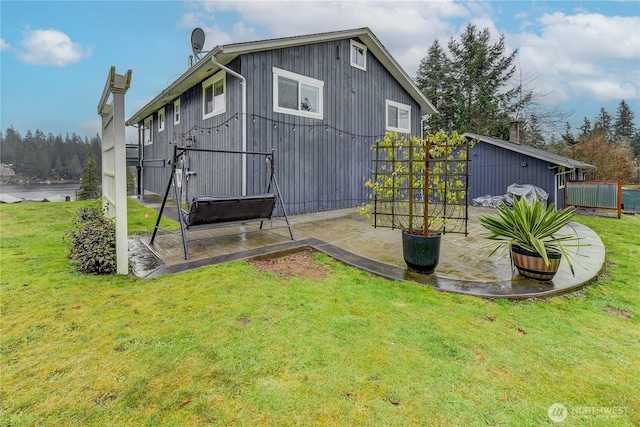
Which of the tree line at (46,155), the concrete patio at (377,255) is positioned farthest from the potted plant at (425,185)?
the tree line at (46,155)

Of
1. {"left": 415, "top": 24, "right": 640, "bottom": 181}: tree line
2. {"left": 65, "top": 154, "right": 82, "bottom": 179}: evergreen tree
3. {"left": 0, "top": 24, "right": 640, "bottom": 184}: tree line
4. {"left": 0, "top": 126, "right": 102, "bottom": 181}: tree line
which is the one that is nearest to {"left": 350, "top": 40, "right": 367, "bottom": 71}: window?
{"left": 0, "top": 24, "right": 640, "bottom": 184}: tree line

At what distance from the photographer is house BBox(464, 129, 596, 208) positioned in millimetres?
12422

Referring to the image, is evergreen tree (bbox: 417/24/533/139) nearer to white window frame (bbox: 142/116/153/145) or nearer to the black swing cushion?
white window frame (bbox: 142/116/153/145)

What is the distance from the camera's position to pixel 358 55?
10.1 m

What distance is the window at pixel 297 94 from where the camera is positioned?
7918 mm

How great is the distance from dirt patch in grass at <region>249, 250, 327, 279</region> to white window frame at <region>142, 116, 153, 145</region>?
45.2 feet

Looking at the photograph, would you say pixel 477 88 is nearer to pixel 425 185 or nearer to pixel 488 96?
pixel 488 96

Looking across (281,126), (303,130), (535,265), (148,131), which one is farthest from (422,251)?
(148,131)

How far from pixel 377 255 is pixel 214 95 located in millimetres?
6586

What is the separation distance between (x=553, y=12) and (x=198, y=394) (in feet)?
70.7

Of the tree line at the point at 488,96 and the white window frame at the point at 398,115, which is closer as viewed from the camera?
the white window frame at the point at 398,115

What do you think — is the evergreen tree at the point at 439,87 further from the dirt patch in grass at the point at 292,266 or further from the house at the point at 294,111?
the dirt patch in grass at the point at 292,266

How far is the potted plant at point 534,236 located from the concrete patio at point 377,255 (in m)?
0.17

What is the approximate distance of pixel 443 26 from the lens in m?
25.0
